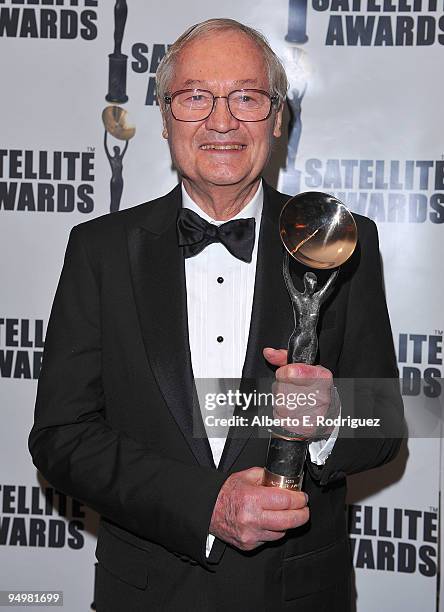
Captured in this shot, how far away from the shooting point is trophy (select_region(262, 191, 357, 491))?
126cm

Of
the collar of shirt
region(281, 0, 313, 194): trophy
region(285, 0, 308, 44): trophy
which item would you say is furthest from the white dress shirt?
region(285, 0, 308, 44): trophy

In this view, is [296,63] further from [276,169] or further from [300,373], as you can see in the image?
[300,373]

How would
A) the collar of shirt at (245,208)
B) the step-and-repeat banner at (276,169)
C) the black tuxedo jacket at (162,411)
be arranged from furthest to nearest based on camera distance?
the step-and-repeat banner at (276,169), the collar of shirt at (245,208), the black tuxedo jacket at (162,411)

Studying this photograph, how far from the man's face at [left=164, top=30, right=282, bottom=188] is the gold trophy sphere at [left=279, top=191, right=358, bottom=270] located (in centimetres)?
24

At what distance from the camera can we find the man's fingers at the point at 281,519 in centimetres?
123

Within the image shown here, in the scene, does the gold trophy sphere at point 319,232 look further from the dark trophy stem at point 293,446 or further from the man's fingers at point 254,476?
the man's fingers at point 254,476

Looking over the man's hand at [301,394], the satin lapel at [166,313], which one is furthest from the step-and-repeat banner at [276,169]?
the man's hand at [301,394]

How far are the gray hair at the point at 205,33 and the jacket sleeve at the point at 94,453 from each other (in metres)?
0.35

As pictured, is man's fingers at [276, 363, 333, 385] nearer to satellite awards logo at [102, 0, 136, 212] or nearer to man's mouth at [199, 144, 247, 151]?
man's mouth at [199, 144, 247, 151]

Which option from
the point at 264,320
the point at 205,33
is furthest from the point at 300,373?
the point at 205,33

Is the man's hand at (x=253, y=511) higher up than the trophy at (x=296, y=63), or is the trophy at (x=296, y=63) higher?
the trophy at (x=296, y=63)

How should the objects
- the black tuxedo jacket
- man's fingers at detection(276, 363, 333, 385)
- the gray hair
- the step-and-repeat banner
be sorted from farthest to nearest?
the step-and-repeat banner, the gray hair, the black tuxedo jacket, man's fingers at detection(276, 363, 333, 385)

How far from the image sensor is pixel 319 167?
235 centimetres

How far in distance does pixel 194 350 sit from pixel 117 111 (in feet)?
3.53
